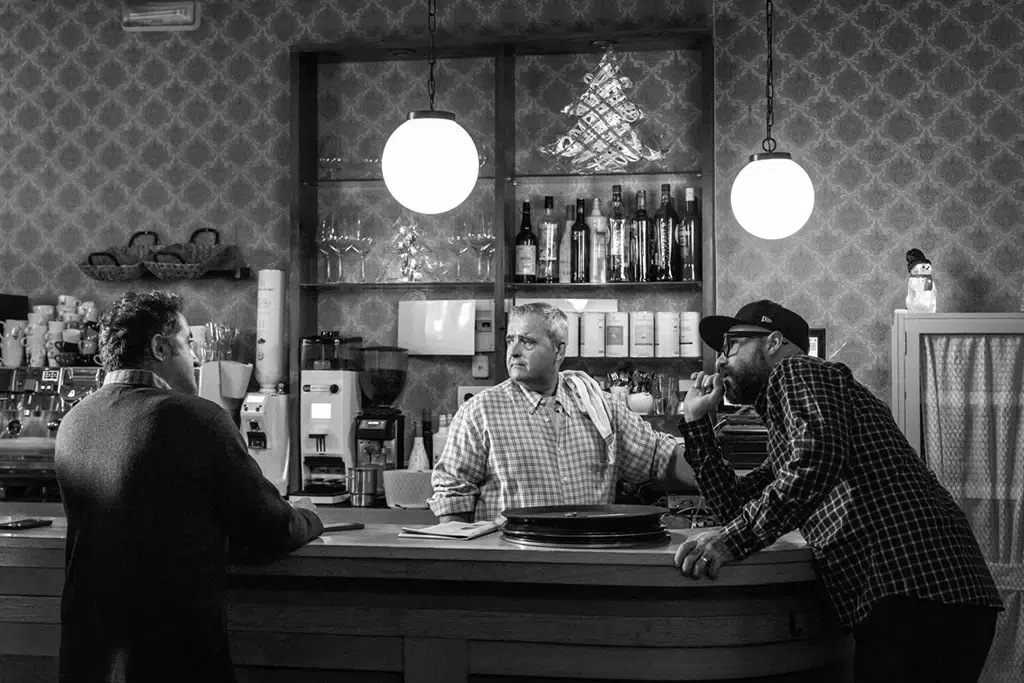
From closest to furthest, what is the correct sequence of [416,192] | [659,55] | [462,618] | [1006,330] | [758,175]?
[462,618], [416,192], [758,175], [1006,330], [659,55]

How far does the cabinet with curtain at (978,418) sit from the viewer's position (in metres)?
4.89

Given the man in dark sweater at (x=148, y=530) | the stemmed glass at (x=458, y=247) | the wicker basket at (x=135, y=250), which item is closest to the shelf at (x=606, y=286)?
the stemmed glass at (x=458, y=247)

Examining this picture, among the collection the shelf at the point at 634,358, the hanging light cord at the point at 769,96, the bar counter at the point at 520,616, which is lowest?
the bar counter at the point at 520,616

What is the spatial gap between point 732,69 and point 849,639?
10.9 feet

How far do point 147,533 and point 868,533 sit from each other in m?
1.63

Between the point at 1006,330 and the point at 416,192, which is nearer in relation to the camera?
the point at 416,192

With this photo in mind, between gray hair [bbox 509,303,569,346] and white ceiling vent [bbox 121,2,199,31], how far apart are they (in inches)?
117

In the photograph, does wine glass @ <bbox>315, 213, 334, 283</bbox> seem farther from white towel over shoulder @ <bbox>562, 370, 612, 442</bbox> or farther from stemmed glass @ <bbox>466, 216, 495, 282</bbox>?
→ white towel over shoulder @ <bbox>562, 370, 612, 442</bbox>

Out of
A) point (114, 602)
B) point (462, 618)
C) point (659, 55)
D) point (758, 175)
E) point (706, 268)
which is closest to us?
point (114, 602)

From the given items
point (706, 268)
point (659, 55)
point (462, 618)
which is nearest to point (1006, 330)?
point (706, 268)

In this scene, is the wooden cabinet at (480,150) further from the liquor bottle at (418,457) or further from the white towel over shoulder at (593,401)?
the white towel over shoulder at (593,401)

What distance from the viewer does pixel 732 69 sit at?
18.0ft

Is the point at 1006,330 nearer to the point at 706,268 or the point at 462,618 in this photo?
the point at 706,268

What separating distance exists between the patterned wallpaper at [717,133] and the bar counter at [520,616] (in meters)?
2.81
